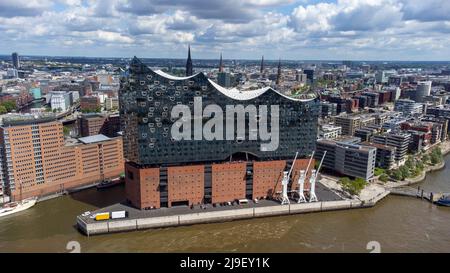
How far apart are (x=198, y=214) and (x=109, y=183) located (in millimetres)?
16956

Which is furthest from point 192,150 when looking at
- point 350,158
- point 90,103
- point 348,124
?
point 90,103

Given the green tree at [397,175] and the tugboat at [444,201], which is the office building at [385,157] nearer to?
the green tree at [397,175]

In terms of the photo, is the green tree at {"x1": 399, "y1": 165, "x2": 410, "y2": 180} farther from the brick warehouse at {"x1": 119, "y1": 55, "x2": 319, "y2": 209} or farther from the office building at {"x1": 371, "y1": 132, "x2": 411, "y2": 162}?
the brick warehouse at {"x1": 119, "y1": 55, "x2": 319, "y2": 209}

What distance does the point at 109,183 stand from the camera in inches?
2034

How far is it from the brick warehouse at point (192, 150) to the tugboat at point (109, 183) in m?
8.40

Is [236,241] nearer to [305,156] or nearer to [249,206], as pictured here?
[249,206]

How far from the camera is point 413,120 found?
266ft

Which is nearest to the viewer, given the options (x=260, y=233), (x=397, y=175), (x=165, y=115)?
(x=260, y=233)

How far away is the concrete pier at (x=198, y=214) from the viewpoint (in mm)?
38344

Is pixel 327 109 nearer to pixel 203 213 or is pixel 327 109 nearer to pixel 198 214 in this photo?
pixel 203 213

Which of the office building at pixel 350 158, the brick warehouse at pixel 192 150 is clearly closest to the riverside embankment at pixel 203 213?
the brick warehouse at pixel 192 150

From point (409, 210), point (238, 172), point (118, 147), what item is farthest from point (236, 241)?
point (118, 147)

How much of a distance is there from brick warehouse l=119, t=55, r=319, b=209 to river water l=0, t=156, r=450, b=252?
4.71 m

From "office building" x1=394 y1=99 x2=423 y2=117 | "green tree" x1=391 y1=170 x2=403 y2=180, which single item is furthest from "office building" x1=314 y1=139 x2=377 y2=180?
"office building" x1=394 y1=99 x2=423 y2=117
